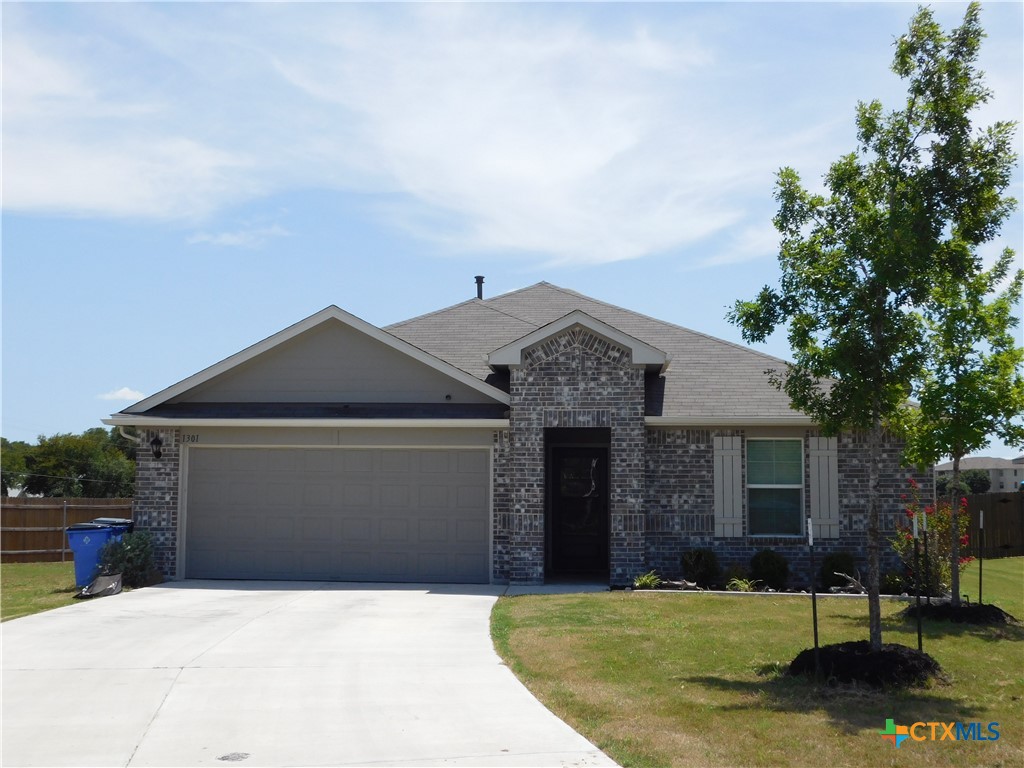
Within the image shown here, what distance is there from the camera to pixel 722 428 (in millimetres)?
16516

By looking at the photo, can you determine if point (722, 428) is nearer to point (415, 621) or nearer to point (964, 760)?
point (415, 621)

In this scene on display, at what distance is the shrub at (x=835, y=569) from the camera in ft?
51.7

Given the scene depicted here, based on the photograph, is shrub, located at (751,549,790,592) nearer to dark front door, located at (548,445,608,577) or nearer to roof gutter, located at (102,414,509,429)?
dark front door, located at (548,445,608,577)

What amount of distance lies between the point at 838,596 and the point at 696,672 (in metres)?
6.45

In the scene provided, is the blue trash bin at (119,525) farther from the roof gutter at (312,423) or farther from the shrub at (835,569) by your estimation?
the shrub at (835,569)

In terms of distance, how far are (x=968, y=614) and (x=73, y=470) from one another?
140 ft

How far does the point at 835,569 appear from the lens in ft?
52.0

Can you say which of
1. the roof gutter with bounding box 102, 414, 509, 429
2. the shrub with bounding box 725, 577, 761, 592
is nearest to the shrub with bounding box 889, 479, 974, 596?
the shrub with bounding box 725, 577, 761, 592

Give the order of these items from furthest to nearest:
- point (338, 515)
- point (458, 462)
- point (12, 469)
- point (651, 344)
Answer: point (12, 469) → point (651, 344) → point (338, 515) → point (458, 462)

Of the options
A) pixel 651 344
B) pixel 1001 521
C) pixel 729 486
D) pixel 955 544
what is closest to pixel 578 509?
pixel 729 486

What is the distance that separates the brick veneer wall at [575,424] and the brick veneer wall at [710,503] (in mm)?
641

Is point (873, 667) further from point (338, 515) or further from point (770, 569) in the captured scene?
point (338, 515)

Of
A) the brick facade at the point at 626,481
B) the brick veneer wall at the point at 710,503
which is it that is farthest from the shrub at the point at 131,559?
the brick veneer wall at the point at 710,503

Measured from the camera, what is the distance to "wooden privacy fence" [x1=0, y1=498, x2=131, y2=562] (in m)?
22.9
